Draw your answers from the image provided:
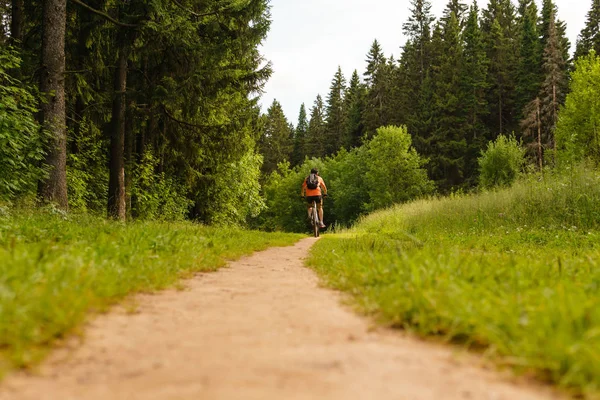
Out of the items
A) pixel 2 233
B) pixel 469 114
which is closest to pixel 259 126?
pixel 2 233

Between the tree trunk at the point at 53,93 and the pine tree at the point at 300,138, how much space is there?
73937 mm

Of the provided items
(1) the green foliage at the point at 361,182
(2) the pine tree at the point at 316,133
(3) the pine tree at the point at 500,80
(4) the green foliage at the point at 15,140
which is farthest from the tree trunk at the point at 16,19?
(2) the pine tree at the point at 316,133

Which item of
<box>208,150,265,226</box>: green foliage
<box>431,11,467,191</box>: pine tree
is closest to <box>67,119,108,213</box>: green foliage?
<box>208,150,265,226</box>: green foliage

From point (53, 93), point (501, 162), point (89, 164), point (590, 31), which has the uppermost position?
point (590, 31)

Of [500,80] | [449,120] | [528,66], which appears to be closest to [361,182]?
[449,120]

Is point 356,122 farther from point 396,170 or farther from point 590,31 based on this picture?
point 590,31

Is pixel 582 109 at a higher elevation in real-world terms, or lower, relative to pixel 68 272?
higher

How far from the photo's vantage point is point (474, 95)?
47.5m

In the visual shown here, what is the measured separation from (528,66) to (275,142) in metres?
41.0

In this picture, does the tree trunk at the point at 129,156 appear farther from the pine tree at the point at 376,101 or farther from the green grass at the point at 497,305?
the pine tree at the point at 376,101

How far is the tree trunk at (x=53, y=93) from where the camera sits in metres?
9.40

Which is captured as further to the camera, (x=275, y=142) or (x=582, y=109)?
(x=275, y=142)

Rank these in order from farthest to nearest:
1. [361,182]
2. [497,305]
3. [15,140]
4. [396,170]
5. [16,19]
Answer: [361,182]
[396,170]
[16,19]
[15,140]
[497,305]

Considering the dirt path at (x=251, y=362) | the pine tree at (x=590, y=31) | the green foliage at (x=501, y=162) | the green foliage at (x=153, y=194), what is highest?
the pine tree at (x=590, y=31)
